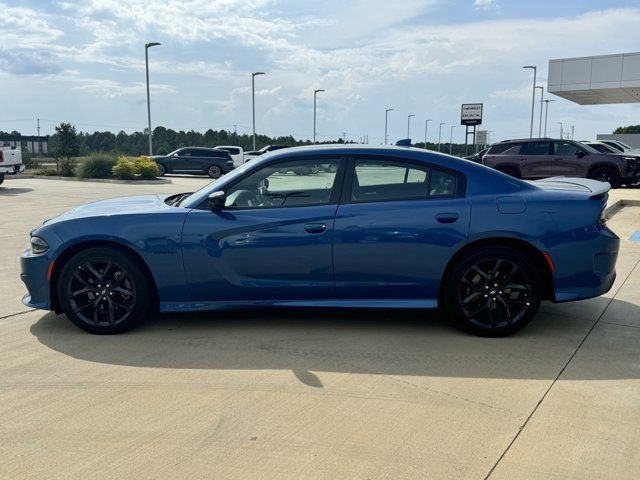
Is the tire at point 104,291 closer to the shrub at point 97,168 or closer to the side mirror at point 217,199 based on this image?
the side mirror at point 217,199

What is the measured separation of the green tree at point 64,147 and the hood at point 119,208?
2615 centimetres

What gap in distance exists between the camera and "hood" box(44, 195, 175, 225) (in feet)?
15.4

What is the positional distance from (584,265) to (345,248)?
1.89 m

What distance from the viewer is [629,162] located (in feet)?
59.2

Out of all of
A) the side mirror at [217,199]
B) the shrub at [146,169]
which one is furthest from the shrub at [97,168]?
the side mirror at [217,199]

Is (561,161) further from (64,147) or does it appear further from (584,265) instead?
(64,147)

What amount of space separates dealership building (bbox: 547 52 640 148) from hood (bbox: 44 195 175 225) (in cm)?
3540

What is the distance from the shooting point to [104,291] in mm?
→ 4602

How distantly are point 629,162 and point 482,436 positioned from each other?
698 inches

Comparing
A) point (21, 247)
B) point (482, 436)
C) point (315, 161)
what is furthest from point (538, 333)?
point (21, 247)

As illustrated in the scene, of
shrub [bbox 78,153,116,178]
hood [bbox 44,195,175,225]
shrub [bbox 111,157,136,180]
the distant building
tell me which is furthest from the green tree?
the distant building

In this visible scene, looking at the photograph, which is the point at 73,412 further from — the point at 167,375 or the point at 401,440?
the point at 401,440

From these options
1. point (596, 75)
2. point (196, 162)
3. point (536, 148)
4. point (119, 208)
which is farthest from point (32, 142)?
point (119, 208)

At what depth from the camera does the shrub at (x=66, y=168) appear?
28.4 m
